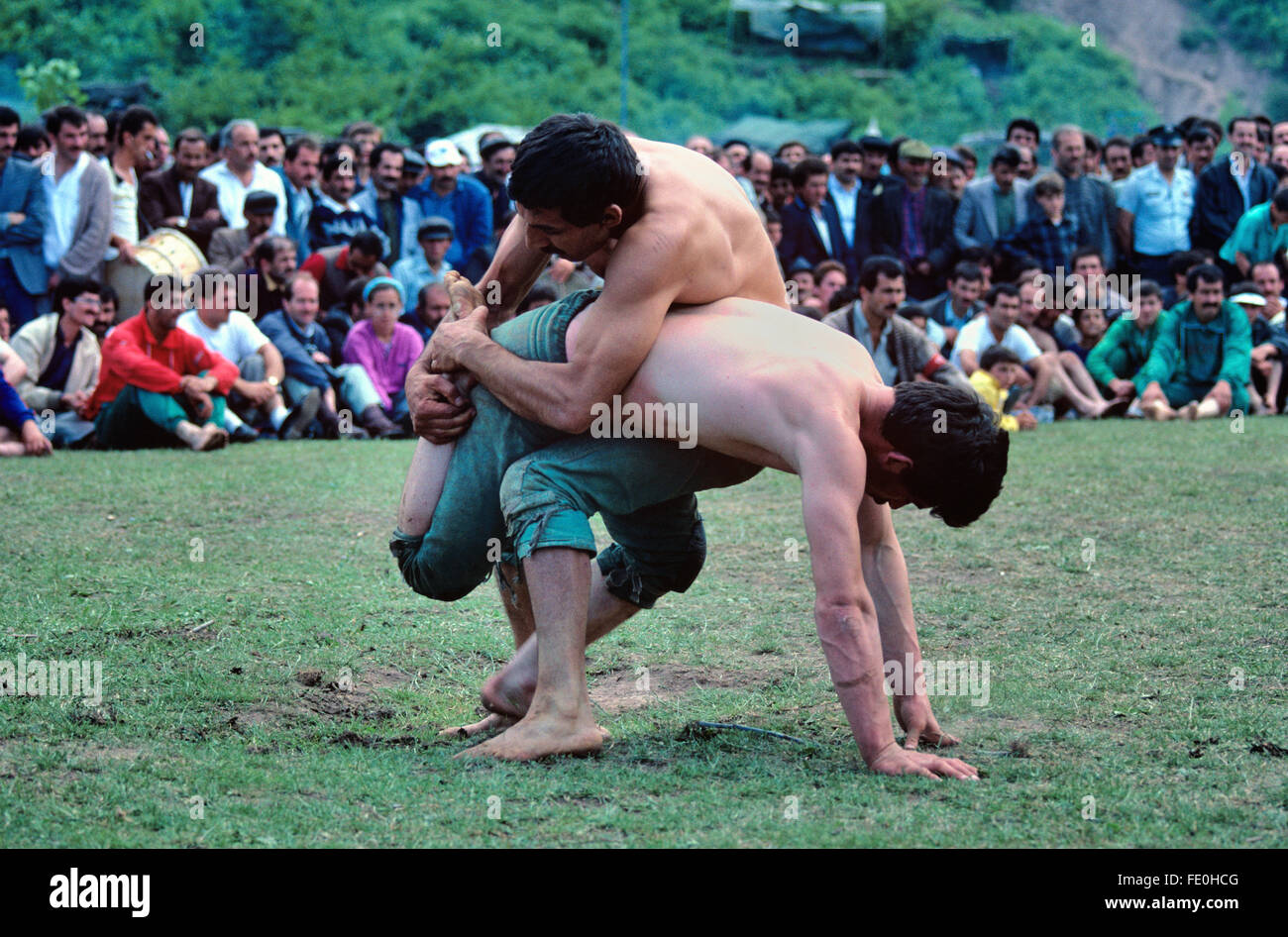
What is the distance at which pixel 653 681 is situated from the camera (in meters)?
3.97

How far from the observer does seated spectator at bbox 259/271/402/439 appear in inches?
351

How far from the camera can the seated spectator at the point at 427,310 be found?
944 centimetres

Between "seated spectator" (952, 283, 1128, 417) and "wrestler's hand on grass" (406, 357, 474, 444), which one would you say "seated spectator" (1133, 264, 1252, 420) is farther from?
"wrestler's hand on grass" (406, 357, 474, 444)

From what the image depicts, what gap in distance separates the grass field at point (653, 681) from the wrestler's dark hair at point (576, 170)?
1201 mm

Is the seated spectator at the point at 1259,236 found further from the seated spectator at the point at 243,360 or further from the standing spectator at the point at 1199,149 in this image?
the seated spectator at the point at 243,360

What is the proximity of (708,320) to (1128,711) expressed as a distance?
1385 mm

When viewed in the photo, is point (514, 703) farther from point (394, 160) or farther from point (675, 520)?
point (394, 160)

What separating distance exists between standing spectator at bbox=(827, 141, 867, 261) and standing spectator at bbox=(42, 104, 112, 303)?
509 centimetres

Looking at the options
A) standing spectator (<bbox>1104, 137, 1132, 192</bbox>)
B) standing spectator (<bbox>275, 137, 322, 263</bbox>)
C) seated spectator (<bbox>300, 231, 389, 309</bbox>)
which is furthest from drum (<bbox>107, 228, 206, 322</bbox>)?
standing spectator (<bbox>1104, 137, 1132, 192</bbox>)

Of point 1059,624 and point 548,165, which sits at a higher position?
point 548,165

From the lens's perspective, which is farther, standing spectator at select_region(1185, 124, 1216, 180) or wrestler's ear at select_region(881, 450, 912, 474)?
standing spectator at select_region(1185, 124, 1216, 180)

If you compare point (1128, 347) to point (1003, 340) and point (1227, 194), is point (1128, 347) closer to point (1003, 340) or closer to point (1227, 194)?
point (1003, 340)

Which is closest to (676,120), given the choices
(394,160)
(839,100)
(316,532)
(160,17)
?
(839,100)
